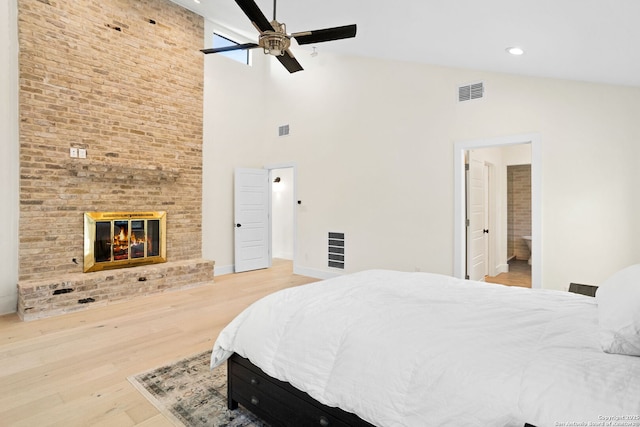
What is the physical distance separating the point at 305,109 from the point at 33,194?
418cm

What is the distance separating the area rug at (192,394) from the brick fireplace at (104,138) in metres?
2.37

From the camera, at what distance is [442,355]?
1251mm

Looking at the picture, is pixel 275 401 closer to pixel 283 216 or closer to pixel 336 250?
pixel 336 250

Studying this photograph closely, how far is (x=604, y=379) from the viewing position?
1.03m

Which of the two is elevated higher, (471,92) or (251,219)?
(471,92)

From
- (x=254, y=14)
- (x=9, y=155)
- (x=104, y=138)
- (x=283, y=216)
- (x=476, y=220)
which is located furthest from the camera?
(x=283, y=216)

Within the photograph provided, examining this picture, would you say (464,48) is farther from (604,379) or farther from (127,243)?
(127,243)

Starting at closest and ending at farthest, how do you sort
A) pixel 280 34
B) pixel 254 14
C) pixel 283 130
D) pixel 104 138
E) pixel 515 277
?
1. pixel 254 14
2. pixel 280 34
3. pixel 104 138
4. pixel 515 277
5. pixel 283 130

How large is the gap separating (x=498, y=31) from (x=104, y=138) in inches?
194

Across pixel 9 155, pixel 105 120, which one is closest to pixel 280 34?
pixel 105 120

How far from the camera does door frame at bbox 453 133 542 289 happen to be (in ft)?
12.6

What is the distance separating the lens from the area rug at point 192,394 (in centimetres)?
199

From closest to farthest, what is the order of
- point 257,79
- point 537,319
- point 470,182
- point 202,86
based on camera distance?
point 537,319 → point 470,182 → point 202,86 → point 257,79

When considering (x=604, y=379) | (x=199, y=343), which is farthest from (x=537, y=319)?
(x=199, y=343)
